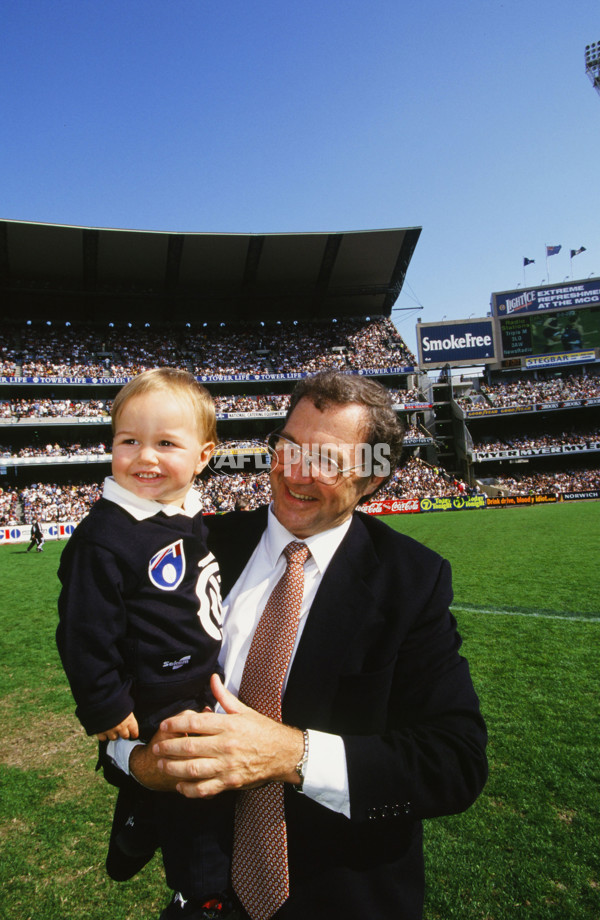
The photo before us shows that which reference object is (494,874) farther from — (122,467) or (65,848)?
(122,467)

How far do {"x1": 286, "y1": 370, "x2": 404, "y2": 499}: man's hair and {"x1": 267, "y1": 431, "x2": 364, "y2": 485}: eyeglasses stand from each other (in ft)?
0.54

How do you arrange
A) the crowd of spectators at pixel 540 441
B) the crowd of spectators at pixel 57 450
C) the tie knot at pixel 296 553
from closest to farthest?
the tie knot at pixel 296 553 < the crowd of spectators at pixel 57 450 < the crowd of spectators at pixel 540 441

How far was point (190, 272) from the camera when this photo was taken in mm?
42469

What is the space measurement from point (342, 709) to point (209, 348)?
156 ft

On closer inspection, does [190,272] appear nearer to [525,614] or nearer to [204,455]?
[525,614]

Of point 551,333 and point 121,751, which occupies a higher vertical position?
point 551,333

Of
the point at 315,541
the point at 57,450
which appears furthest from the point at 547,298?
the point at 315,541

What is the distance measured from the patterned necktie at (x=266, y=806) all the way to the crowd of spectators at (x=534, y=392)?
160 feet

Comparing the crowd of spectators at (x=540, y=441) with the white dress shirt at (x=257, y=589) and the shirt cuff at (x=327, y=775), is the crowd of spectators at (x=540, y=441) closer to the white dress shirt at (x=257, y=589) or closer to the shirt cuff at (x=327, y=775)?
the white dress shirt at (x=257, y=589)

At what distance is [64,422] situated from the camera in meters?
37.6

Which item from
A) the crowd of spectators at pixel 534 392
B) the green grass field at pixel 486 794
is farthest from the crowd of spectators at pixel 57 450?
the crowd of spectators at pixel 534 392

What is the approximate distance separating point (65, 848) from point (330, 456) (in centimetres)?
341

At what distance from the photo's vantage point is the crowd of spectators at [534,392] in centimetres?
4691

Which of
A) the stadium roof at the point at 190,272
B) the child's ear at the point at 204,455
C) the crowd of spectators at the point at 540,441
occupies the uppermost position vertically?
the stadium roof at the point at 190,272
